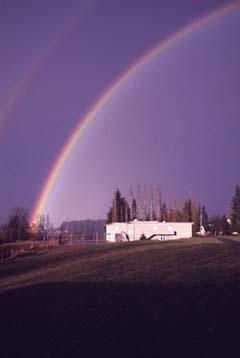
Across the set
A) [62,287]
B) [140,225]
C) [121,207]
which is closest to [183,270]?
[62,287]

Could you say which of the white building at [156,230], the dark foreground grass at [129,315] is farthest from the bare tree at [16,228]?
the dark foreground grass at [129,315]

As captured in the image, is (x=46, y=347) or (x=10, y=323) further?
(x=10, y=323)

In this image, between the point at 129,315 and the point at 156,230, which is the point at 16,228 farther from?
the point at 129,315

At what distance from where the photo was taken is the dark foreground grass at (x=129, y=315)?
735 centimetres

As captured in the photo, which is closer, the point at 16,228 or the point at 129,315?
the point at 129,315

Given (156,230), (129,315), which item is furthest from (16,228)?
(129,315)

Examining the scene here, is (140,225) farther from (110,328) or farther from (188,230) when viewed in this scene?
(110,328)

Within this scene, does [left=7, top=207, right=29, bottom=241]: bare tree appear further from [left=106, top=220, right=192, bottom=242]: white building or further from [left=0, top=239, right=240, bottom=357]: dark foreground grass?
[left=0, top=239, right=240, bottom=357]: dark foreground grass

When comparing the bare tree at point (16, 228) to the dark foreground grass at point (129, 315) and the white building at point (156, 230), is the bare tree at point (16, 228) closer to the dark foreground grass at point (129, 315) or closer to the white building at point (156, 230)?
the white building at point (156, 230)

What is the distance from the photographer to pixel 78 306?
1071 centimetres

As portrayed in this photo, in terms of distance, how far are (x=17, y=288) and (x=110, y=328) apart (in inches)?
299

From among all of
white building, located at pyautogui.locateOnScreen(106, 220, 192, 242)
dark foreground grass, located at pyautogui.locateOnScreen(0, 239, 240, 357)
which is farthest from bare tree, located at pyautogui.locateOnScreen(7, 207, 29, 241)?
dark foreground grass, located at pyautogui.locateOnScreen(0, 239, 240, 357)

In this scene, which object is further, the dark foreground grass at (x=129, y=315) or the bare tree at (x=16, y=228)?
the bare tree at (x=16, y=228)

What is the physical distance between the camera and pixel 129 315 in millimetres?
9336
